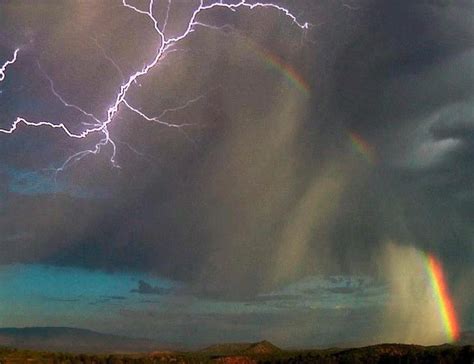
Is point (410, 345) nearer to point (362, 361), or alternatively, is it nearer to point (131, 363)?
point (362, 361)

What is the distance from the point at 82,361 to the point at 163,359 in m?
20.5

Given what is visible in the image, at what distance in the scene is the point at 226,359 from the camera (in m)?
149

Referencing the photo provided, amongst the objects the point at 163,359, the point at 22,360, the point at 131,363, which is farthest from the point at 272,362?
the point at 22,360

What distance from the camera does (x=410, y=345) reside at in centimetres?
15825

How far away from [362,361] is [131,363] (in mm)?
47119

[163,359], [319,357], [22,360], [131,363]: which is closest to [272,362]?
[319,357]

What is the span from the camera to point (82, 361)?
125688mm

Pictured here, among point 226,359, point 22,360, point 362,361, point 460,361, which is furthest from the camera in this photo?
point 226,359

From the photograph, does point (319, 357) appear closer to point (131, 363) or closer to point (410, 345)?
point (410, 345)

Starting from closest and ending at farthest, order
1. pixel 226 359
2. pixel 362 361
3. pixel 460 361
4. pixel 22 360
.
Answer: pixel 460 361, pixel 22 360, pixel 362 361, pixel 226 359

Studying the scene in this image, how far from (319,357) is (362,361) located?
36.1 feet

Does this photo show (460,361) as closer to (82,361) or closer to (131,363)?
(131,363)

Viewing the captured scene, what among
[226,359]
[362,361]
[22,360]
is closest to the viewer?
[22,360]

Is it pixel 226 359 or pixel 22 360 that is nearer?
pixel 22 360
